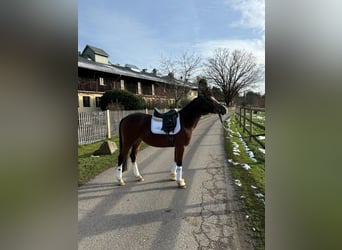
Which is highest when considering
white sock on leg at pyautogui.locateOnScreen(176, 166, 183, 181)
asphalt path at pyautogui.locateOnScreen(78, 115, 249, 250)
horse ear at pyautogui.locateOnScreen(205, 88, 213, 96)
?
horse ear at pyautogui.locateOnScreen(205, 88, 213, 96)

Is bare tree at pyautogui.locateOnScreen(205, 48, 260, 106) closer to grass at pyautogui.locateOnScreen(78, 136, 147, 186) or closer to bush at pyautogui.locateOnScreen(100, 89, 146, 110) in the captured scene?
grass at pyautogui.locateOnScreen(78, 136, 147, 186)

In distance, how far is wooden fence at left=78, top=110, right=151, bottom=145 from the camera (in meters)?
6.59

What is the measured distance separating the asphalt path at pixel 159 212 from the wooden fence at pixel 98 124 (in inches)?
110

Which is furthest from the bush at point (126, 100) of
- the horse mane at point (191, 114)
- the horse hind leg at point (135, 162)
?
the horse mane at point (191, 114)

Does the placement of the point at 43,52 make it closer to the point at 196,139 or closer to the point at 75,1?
the point at 75,1

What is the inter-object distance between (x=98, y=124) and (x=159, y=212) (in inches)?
193

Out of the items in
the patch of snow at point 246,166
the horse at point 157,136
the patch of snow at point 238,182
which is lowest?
the patch of snow at point 238,182

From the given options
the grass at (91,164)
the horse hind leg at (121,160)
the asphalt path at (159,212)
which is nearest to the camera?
the asphalt path at (159,212)

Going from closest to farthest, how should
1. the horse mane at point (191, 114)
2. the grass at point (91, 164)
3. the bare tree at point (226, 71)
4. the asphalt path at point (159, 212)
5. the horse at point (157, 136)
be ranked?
the bare tree at point (226, 71) → the asphalt path at point (159, 212) → the horse mane at point (191, 114) → the horse at point (157, 136) → the grass at point (91, 164)

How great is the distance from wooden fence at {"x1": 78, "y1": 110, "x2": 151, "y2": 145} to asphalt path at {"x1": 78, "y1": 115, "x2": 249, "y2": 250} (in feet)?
9.20

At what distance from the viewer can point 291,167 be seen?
0.77 meters

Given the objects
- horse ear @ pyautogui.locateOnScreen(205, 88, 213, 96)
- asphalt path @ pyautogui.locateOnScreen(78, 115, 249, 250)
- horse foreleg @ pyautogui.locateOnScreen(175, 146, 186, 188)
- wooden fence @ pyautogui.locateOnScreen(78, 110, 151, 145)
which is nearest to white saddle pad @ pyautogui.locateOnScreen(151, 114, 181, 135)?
horse foreleg @ pyautogui.locateOnScreen(175, 146, 186, 188)

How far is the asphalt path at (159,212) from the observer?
2102 mm

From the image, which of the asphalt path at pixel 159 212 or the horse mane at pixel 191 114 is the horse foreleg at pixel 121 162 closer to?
the asphalt path at pixel 159 212
